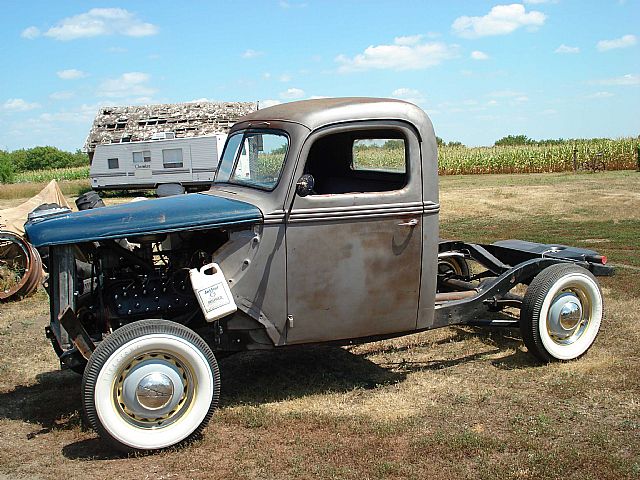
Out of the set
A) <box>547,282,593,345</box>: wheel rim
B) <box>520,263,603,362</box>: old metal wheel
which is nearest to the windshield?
<box>520,263,603,362</box>: old metal wheel

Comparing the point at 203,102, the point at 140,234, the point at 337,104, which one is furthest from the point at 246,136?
the point at 203,102

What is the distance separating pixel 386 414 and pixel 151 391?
1660 millimetres

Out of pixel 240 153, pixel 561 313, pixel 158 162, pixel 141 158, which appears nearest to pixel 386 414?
pixel 561 313

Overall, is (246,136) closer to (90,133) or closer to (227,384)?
(227,384)

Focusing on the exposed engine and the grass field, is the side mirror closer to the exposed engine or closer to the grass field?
the exposed engine

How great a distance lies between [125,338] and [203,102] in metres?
30.9

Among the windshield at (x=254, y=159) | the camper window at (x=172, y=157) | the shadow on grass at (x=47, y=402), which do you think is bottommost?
the shadow on grass at (x=47, y=402)

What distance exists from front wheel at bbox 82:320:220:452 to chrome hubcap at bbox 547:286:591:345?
2958 millimetres

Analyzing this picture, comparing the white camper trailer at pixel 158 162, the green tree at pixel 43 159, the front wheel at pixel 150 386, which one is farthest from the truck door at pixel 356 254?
the green tree at pixel 43 159

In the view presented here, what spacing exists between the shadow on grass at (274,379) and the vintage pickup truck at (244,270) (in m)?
0.46

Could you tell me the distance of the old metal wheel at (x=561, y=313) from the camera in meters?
5.77

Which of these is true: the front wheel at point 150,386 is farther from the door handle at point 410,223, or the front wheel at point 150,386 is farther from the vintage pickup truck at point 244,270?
the door handle at point 410,223

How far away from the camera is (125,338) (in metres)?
4.35

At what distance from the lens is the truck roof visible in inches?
198
